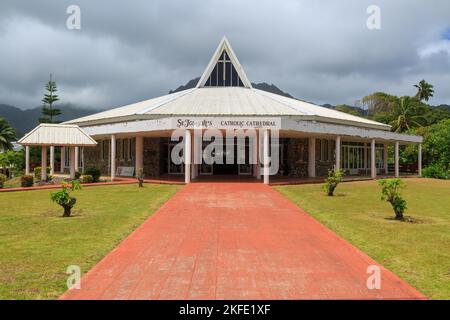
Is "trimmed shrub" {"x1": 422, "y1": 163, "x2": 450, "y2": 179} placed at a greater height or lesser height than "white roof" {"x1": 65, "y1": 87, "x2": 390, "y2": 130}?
lesser

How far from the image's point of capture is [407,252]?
23.8 feet

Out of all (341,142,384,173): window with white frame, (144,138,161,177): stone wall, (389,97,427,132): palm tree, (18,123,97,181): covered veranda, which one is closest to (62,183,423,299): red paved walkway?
(18,123,97,181): covered veranda

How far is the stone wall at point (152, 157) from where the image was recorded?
91.0ft

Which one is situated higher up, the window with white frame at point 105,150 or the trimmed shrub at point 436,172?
the window with white frame at point 105,150

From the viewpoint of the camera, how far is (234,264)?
6.30m

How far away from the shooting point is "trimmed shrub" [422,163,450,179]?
31312 millimetres

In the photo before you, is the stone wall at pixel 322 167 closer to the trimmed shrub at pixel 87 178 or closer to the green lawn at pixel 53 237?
the trimmed shrub at pixel 87 178

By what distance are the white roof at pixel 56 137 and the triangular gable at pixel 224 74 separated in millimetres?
11269

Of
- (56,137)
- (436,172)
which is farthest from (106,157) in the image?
(436,172)

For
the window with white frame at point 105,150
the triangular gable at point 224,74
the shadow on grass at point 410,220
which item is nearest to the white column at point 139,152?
the window with white frame at point 105,150

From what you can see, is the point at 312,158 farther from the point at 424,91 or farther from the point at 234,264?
the point at 424,91

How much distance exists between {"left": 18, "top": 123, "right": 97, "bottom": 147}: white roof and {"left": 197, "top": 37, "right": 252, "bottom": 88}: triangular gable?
1127 cm

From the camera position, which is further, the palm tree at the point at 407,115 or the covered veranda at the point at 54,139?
the palm tree at the point at 407,115

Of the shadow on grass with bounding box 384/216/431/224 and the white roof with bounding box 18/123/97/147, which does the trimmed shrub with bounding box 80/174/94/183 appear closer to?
the white roof with bounding box 18/123/97/147
